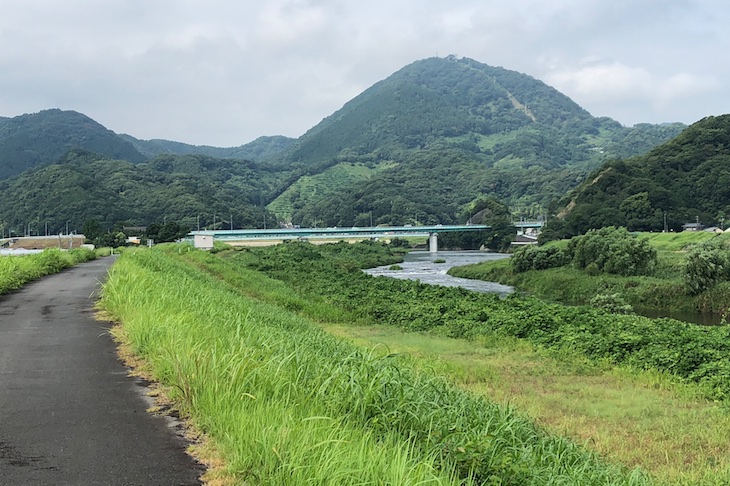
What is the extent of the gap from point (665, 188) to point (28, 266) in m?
93.6

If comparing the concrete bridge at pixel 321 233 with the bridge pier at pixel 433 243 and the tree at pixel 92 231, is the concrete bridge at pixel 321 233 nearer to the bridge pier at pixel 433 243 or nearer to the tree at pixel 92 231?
the bridge pier at pixel 433 243

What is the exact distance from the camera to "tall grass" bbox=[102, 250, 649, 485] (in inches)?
169

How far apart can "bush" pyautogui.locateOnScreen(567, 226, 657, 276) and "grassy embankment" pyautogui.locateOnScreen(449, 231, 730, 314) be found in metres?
0.90

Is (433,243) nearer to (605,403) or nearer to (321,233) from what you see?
(321,233)

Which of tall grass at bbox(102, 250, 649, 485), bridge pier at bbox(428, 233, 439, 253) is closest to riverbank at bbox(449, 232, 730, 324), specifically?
tall grass at bbox(102, 250, 649, 485)

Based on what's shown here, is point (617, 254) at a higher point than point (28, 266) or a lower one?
lower

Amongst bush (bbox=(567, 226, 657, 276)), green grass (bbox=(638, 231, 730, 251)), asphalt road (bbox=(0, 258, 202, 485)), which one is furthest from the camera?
green grass (bbox=(638, 231, 730, 251))

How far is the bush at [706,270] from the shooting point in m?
33.8

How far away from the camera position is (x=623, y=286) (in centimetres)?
3969

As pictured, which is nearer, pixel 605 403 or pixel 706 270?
pixel 605 403

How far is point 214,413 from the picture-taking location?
5582 millimetres

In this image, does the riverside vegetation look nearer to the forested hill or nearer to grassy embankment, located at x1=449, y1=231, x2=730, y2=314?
grassy embankment, located at x1=449, y1=231, x2=730, y2=314

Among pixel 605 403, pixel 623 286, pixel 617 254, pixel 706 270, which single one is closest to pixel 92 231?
pixel 617 254

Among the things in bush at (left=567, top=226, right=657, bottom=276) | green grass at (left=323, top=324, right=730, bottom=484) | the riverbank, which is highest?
bush at (left=567, top=226, right=657, bottom=276)
